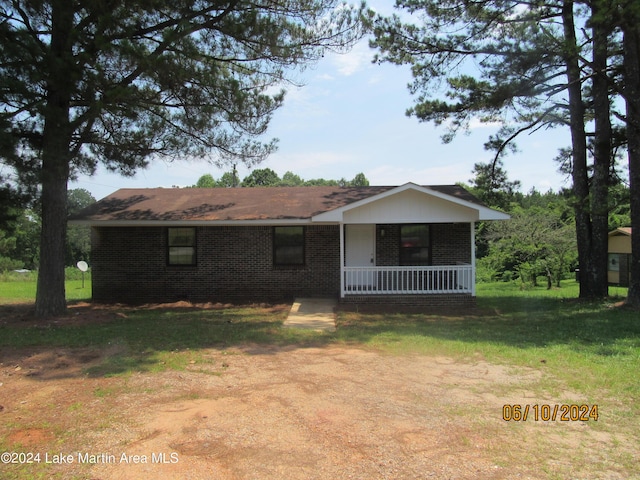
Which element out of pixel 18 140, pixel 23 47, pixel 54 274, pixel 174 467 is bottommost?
pixel 174 467

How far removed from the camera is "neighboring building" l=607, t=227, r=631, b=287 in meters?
26.2

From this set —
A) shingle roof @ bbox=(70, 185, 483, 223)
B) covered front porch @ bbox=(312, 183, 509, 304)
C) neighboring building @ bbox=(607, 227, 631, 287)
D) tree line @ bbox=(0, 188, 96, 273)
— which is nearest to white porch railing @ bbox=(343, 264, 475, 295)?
covered front porch @ bbox=(312, 183, 509, 304)

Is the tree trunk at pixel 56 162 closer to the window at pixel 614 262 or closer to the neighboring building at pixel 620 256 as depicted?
the neighboring building at pixel 620 256

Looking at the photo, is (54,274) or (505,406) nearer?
(505,406)

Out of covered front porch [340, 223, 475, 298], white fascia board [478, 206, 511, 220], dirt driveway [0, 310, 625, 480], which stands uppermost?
white fascia board [478, 206, 511, 220]

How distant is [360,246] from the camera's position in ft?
45.1

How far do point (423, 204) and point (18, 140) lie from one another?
957 centimetres

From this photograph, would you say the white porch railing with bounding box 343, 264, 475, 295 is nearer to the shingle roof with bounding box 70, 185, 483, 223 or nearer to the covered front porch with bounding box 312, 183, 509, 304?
the covered front porch with bounding box 312, 183, 509, 304

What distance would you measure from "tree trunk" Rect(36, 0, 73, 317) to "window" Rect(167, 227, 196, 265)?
3.56 metres

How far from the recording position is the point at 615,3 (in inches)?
335

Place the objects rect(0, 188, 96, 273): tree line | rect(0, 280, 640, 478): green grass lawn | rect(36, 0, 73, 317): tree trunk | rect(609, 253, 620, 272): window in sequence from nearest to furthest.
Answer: rect(0, 280, 640, 478): green grass lawn
rect(36, 0, 73, 317): tree trunk
rect(609, 253, 620, 272): window
rect(0, 188, 96, 273): tree line

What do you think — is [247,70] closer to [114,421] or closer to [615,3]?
[615,3]

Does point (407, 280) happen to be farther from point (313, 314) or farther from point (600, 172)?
point (600, 172)

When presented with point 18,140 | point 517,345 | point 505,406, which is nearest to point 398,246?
point 517,345
